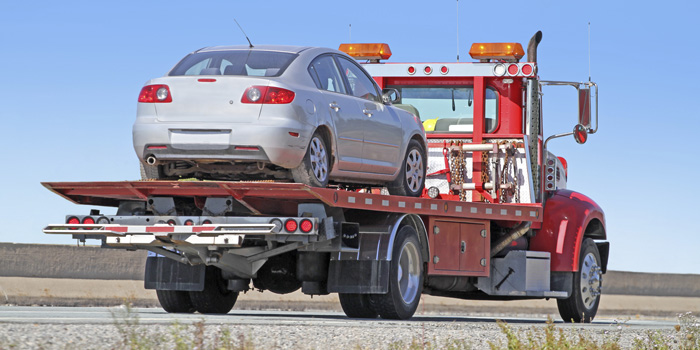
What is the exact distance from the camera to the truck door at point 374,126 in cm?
1249

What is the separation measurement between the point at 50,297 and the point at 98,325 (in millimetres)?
8130

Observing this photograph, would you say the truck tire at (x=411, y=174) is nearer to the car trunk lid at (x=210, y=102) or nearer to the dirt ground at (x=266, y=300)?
the car trunk lid at (x=210, y=102)

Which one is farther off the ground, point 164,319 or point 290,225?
point 290,225

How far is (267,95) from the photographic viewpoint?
11094 mm

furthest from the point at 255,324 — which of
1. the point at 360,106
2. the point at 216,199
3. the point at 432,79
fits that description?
the point at 432,79

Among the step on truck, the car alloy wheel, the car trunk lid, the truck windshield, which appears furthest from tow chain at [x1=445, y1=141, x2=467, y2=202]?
the car trunk lid

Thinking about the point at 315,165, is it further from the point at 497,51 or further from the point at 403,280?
the point at 497,51

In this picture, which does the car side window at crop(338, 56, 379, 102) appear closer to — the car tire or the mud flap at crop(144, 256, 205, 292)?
the car tire

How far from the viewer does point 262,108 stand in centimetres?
1107

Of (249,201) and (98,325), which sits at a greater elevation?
(249,201)

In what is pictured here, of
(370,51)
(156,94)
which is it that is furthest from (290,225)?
(370,51)

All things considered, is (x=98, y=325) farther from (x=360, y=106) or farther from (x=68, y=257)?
(x=68, y=257)

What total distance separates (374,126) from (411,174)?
3.61ft

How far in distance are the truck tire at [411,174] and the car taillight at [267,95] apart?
8.00ft
